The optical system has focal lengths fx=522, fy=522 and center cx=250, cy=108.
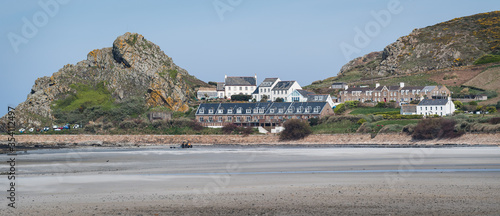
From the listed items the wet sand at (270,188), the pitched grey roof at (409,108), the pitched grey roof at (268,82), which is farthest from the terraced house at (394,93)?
the wet sand at (270,188)

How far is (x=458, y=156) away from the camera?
132 feet

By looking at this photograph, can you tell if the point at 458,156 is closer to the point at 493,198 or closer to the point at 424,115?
the point at 493,198

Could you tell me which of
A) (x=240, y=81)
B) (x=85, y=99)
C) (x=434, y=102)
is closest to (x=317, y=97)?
(x=240, y=81)

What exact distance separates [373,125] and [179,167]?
40.6 meters

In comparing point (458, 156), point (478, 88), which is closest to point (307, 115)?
point (478, 88)

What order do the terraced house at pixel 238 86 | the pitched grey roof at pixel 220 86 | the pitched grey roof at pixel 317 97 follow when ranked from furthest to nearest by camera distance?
the pitched grey roof at pixel 220 86
the terraced house at pixel 238 86
the pitched grey roof at pixel 317 97

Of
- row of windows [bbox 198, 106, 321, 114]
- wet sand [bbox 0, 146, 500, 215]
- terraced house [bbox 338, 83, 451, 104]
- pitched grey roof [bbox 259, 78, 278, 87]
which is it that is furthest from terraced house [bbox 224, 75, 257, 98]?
wet sand [bbox 0, 146, 500, 215]

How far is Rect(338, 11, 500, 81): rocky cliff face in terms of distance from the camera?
127m

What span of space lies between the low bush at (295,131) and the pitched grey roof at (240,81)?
39.5 meters

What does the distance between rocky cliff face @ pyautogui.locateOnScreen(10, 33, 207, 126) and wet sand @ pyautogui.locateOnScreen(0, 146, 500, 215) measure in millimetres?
59141

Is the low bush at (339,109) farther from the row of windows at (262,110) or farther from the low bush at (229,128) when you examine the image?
the low bush at (229,128)

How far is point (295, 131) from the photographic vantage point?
239ft

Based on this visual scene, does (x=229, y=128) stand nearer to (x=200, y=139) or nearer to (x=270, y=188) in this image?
(x=200, y=139)

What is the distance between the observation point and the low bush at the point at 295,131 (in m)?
72.8
